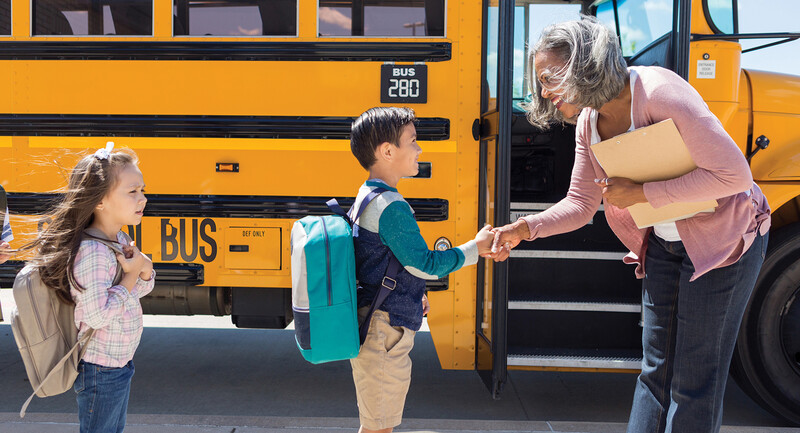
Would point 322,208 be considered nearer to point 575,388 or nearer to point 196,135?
point 196,135

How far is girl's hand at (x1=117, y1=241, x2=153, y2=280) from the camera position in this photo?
5.22ft

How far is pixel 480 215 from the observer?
2.75m

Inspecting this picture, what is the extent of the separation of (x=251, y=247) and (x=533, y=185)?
57.1 inches

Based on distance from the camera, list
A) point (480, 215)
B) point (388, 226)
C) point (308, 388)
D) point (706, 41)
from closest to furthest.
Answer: point (388, 226)
point (706, 41)
point (480, 215)
point (308, 388)

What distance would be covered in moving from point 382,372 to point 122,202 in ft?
2.68

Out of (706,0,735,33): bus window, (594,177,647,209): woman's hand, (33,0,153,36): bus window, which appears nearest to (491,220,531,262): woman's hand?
(594,177,647,209): woman's hand

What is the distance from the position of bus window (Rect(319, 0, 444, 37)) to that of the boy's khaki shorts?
1523 millimetres

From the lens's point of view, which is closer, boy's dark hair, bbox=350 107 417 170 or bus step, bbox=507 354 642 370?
boy's dark hair, bbox=350 107 417 170

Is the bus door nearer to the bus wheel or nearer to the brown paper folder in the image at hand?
the brown paper folder

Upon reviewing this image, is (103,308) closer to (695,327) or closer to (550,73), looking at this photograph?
(550,73)

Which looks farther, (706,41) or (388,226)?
(706,41)

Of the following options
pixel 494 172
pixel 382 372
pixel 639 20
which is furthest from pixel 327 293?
pixel 639 20

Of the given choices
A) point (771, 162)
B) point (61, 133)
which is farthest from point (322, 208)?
point (771, 162)

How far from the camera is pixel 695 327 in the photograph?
→ 1.51 m
